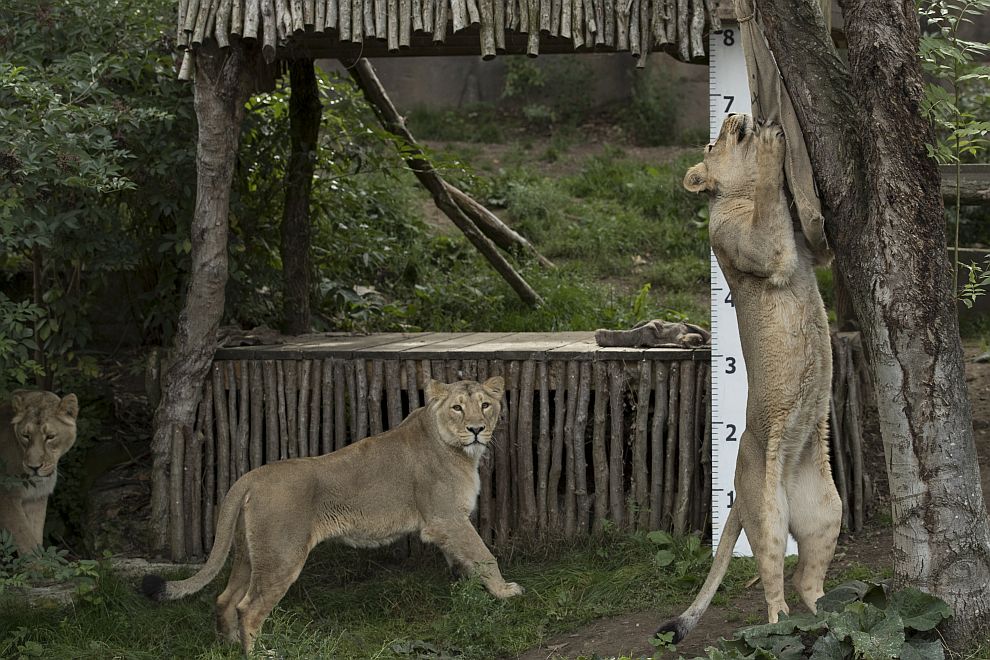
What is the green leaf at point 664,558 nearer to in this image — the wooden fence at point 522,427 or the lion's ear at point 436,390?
the wooden fence at point 522,427

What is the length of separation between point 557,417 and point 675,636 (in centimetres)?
236

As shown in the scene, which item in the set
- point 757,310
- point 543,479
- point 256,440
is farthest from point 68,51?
point 757,310

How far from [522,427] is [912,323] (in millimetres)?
3097

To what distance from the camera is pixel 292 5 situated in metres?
6.84

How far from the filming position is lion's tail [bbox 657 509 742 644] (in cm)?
512

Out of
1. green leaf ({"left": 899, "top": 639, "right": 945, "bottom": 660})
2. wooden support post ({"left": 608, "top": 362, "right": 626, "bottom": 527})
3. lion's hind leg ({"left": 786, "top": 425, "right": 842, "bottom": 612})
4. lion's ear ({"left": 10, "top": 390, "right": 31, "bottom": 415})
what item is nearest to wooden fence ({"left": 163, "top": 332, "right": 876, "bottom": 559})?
wooden support post ({"left": 608, "top": 362, "right": 626, "bottom": 527})

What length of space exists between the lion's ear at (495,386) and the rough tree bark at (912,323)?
8.59ft

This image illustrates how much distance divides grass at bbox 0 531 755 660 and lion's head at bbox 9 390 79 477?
0.85 meters

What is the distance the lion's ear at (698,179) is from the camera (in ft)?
16.4

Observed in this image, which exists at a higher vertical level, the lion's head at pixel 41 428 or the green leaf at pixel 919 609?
the lion's head at pixel 41 428

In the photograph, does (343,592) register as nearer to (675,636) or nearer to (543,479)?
(543,479)

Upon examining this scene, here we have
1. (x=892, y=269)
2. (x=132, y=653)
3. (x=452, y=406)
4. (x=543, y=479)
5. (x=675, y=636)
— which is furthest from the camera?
(x=543, y=479)

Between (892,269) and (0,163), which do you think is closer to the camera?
(892,269)

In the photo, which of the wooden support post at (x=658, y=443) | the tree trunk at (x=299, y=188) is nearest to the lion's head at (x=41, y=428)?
the tree trunk at (x=299, y=188)
